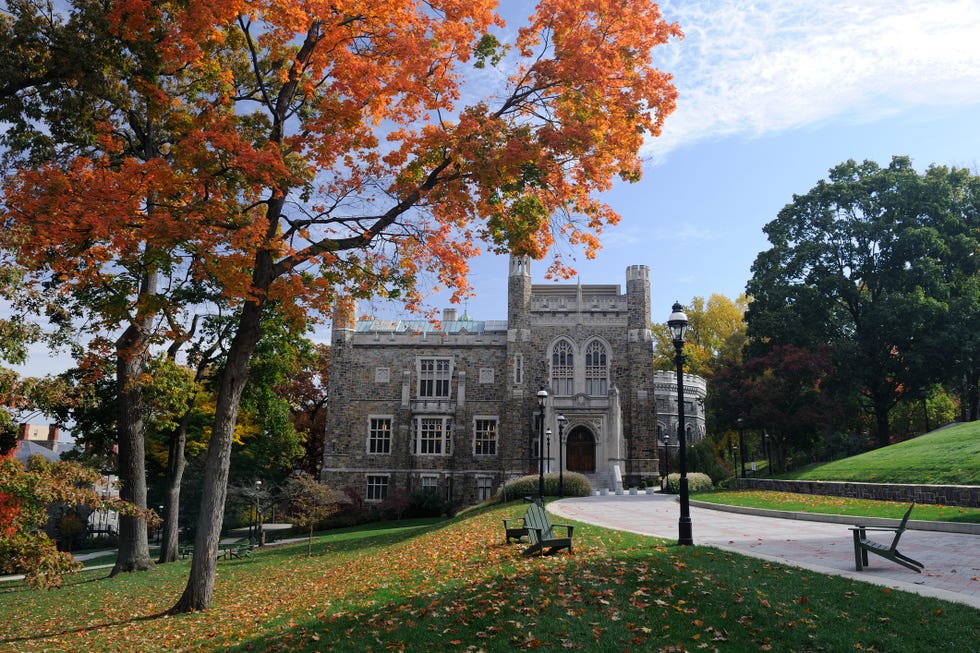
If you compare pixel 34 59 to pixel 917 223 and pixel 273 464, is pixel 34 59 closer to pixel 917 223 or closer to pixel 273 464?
pixel 273 464

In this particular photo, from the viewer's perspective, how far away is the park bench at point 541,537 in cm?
1100

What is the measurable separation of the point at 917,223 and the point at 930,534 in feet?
85.1

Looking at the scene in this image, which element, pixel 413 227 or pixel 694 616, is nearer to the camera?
pixel 694 616

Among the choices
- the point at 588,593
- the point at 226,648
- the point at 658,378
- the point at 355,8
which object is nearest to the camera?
the point at 226,648

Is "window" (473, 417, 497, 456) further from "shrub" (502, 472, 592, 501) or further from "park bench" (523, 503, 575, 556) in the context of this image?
"park bench" (523, 503, 575, 556)

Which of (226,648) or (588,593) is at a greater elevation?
(588,593)

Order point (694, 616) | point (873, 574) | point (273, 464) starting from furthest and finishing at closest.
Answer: point (273, 464) → point (873, 574) → point (694, 616)

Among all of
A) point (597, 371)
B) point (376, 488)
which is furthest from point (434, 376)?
point (597, 371)

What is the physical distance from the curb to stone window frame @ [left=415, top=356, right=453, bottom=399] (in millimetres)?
21260

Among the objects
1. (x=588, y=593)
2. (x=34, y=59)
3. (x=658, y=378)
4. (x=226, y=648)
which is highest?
(x=34, y=59)

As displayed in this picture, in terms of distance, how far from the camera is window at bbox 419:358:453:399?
40.3 metres

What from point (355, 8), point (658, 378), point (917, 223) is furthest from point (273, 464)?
point (917, 223)

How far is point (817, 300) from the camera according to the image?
3469 cm

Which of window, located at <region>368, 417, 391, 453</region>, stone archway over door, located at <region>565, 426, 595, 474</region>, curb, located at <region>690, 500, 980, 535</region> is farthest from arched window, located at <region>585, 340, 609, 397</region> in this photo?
curb, located at <region>690, 500, 980, 535</region>
